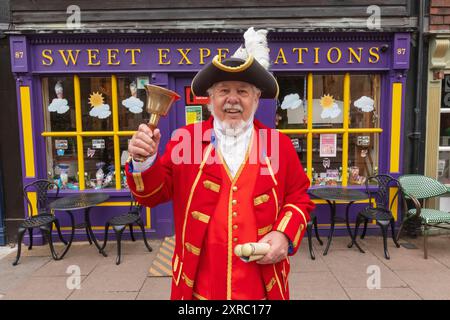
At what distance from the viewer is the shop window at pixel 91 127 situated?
5512 mm

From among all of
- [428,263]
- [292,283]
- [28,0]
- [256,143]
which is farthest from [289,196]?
[28,0]

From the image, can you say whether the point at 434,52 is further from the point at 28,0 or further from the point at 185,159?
the point at 28,0

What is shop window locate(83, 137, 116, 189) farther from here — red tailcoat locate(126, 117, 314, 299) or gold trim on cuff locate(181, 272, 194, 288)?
gold trim on cuff locate(181, 272, 194, 288)

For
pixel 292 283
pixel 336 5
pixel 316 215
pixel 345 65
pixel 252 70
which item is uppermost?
pixel 336 5

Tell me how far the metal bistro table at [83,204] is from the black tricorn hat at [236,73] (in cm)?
335

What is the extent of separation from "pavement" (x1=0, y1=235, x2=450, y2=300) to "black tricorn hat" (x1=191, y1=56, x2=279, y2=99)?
2.65 m

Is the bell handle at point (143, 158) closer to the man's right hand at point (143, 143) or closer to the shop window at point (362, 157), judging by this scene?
the man's right hand at point (143, 143)

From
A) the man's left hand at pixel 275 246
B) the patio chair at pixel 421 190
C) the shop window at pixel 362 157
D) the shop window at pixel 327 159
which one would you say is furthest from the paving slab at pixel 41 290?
the patio chair at pixel 421 190

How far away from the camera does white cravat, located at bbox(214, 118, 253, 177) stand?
2148 millimetres

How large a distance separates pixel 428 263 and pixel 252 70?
4.10 metres

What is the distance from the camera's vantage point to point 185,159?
2.13m

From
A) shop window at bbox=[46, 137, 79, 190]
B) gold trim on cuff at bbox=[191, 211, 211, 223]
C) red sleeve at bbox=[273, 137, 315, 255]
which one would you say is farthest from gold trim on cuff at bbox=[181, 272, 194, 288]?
shop window at bbox=[46, 137, 79, 190]

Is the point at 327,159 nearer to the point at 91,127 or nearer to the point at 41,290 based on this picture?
the point at 91,127

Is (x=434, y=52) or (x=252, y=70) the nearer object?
(x=252, y=70)
